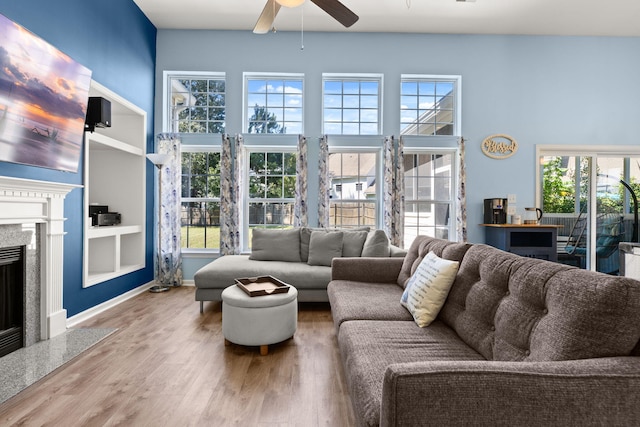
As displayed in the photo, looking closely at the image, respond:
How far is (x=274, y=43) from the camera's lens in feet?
16.1

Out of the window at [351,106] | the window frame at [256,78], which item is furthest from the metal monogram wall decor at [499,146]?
the window frame at [256,78]

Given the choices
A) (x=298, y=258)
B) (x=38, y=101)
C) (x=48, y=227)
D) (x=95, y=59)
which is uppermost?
(x=95, y=59)

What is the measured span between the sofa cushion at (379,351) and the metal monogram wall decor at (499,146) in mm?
3777

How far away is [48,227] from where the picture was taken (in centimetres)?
283

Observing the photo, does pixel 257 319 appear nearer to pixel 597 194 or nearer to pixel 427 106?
pixel 427 106

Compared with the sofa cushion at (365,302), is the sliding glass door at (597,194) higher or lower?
higher

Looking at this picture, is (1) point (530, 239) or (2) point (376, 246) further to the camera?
(1) point (530, 239)

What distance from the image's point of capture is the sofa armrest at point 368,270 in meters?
3.13

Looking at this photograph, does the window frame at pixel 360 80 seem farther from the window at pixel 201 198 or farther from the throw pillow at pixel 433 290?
the throw pillow at pixel 433 290

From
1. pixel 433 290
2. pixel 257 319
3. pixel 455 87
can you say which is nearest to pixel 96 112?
pixel 257 319

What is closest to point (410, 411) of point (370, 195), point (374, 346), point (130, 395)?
point (374, 346)

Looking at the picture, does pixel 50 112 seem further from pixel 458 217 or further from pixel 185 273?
pixel 458 217

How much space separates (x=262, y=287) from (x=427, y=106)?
390 cm

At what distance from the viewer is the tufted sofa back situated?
1037mm
